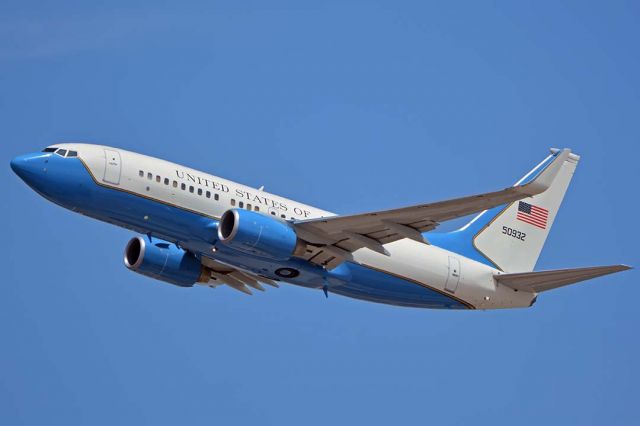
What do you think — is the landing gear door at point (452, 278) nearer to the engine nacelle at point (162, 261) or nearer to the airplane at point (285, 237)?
the airplane at point (285, 237)

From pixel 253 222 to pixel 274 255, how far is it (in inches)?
69.5

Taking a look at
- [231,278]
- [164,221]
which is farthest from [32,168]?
[231,278]

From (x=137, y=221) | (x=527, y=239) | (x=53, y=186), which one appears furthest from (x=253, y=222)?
(x=527, y=239)

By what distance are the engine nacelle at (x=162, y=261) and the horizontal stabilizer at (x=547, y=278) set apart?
14038 millimetres

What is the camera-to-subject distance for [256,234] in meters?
47.9

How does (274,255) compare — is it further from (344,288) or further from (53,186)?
(53,186)

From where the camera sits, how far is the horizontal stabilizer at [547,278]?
48.9 metres

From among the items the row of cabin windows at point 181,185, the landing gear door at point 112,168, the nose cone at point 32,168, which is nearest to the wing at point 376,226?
the row of cabin windows at point 181,185

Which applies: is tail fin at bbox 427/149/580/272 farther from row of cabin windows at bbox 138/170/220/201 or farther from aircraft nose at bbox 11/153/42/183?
aircraft nose at bbox 11/153/42/183

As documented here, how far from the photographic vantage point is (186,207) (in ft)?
160

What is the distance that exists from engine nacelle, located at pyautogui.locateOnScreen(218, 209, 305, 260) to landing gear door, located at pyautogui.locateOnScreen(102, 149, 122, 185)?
4527mm

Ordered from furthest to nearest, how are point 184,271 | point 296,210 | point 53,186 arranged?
point 184,271
point 296,210
point 53,186

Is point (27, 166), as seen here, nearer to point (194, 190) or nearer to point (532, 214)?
point (194, 190)

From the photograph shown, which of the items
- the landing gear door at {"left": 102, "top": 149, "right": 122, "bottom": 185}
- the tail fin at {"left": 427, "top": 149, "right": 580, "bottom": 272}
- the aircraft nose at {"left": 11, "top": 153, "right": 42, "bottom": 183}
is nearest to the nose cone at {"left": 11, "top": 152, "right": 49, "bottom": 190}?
the aircraft nose at {"left": 11, "top": 153, "right": 42, "bottom": 183}
